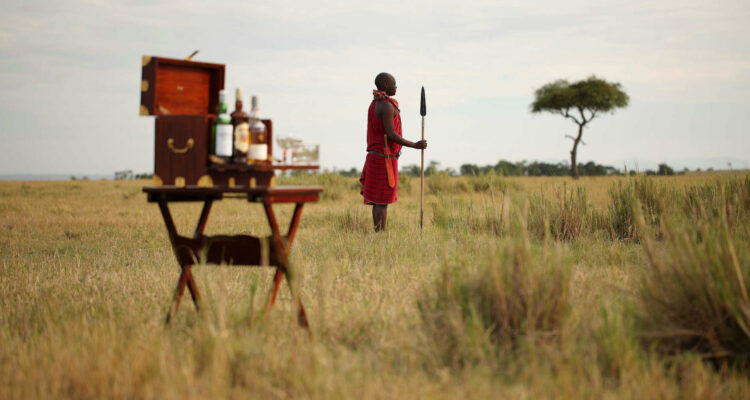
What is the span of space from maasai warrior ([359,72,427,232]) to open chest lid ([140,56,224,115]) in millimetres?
3117

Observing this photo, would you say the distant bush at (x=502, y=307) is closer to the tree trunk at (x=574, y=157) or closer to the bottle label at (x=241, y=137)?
the bottle label at (x=241, y=137)

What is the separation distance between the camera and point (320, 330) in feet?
11.6

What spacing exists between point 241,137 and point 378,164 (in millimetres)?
3723

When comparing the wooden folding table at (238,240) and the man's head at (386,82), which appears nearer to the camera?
the wooden folding table at (238,240)

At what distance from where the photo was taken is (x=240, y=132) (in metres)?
3.64

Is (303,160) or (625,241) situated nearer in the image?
(303,160)

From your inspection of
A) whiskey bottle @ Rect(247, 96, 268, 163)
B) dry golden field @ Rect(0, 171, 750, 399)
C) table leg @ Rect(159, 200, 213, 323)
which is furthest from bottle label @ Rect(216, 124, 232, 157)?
dry golden field @ Rect(0, 171, 750, 399)

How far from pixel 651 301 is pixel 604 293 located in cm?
86

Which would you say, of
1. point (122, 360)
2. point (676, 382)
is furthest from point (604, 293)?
point (122, 360)

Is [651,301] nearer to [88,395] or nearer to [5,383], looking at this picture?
[88,395]

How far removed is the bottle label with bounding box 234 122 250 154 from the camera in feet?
12.0

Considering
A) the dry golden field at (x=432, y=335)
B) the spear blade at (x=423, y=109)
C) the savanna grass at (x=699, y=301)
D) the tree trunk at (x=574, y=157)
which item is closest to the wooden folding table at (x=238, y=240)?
the dry golden field at (x=432, y=335)

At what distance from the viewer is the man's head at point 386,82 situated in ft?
23.3

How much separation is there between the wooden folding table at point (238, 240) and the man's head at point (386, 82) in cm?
351
